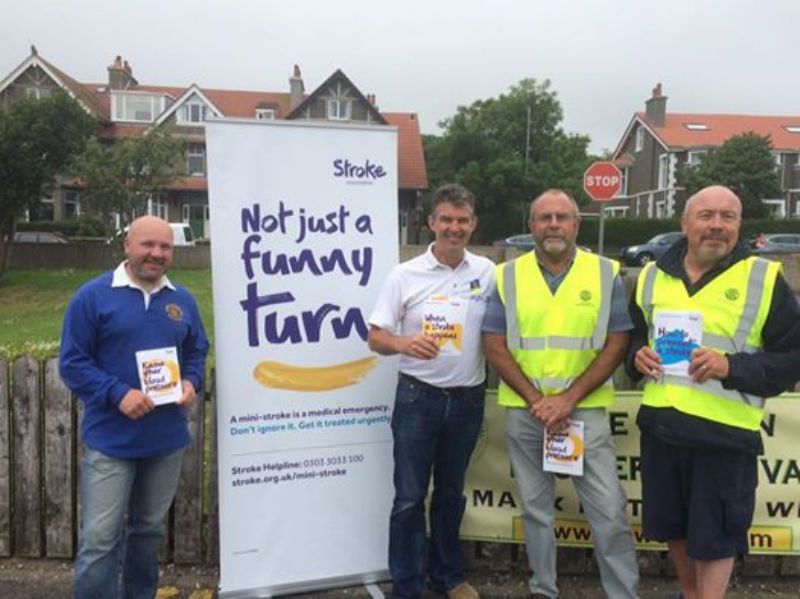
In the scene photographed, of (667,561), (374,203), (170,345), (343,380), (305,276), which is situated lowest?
(667,561)

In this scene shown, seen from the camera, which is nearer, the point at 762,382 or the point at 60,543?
the point at 762,382

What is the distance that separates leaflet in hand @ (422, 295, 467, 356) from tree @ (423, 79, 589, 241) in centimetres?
3658

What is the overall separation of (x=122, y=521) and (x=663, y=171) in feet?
169

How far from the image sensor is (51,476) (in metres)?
3.62

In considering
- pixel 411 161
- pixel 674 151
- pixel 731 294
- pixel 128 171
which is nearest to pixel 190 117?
pixel 411 161

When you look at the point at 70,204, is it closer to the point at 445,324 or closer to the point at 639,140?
the point at 639,140

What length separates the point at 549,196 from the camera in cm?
318

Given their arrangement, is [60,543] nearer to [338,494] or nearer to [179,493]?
[179,493]

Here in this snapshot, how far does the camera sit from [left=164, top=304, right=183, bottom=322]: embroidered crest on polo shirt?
294 cm

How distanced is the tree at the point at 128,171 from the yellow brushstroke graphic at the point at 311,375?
22711 mm

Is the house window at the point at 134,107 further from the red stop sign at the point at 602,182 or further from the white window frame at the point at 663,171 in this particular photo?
the red stop sign at the point at 602,182

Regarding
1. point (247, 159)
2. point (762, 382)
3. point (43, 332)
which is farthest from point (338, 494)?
point (43, 332)

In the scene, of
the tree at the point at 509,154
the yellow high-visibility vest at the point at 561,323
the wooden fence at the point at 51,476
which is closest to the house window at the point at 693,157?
the tree at the point at 509,154

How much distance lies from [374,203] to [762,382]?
75.9 inches
